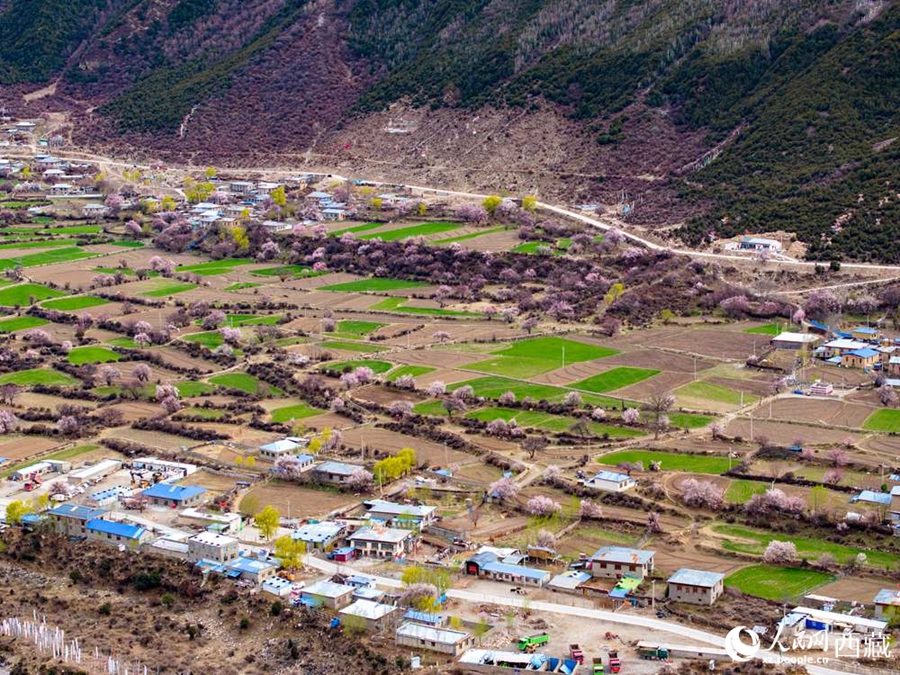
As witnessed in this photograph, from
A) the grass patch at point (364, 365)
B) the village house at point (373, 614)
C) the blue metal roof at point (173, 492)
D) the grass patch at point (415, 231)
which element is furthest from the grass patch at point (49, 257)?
the village house at point (373, 614)

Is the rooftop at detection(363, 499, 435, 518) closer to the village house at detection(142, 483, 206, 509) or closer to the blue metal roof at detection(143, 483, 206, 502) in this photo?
the village house at detection(142, 483, 206, 509)

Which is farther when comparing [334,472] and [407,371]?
[407,371]

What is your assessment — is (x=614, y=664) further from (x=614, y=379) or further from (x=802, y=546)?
(x=614, y=379)

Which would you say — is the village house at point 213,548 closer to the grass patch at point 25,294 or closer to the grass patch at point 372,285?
the grass patch at point 372,285

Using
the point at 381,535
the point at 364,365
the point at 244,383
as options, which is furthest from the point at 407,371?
the point at 381,535

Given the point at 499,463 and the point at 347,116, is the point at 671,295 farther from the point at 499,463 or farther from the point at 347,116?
the point at 347,116

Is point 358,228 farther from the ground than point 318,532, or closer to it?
farther from the ground

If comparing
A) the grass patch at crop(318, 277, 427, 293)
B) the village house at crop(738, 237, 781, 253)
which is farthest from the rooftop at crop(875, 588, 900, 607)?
the grass patch at crop(318, 277, 427, 293)
